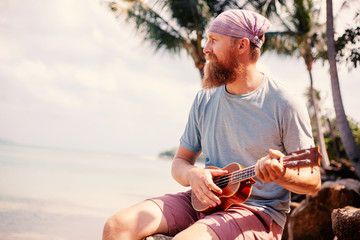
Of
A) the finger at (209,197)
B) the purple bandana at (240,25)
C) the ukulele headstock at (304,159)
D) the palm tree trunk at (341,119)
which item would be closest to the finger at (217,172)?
the finger at (209,197)

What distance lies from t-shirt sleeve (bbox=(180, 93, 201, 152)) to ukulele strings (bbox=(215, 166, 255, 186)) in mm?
422

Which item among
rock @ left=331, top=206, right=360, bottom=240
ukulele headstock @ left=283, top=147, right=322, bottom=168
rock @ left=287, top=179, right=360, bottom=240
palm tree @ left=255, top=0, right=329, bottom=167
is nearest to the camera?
ukulele headstock @ left=283, top=147, right=322, bottom=168

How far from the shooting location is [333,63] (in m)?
7.89

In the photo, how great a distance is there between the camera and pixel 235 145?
2.11 meters

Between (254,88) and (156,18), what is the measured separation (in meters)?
10.8

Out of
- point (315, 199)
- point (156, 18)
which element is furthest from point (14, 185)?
point (315, 199)

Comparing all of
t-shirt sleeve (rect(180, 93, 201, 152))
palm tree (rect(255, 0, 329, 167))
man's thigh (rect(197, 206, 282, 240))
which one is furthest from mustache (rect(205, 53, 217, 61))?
palm tree (rect(255, 0, 329, 167))

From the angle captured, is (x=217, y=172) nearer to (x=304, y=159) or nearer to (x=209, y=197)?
(x=209, y=197)

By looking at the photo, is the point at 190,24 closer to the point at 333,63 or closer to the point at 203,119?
the point at 333,63

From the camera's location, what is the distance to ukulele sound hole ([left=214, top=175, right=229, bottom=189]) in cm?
202

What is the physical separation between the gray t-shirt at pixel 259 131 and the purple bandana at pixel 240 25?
0.31m

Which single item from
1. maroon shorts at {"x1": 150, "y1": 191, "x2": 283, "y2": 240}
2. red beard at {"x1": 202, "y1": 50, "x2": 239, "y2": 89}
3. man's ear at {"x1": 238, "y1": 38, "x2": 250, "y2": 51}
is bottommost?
maroon shorts at {"x1": 150, "y1": 191, "x2": 283, "y2": 240}

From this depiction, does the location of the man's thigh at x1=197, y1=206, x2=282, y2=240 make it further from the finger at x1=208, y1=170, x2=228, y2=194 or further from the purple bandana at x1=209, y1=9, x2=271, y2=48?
the purple bandana at x1=209, y1=9, x2=271, y2=48

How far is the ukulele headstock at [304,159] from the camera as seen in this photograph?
156 cm
